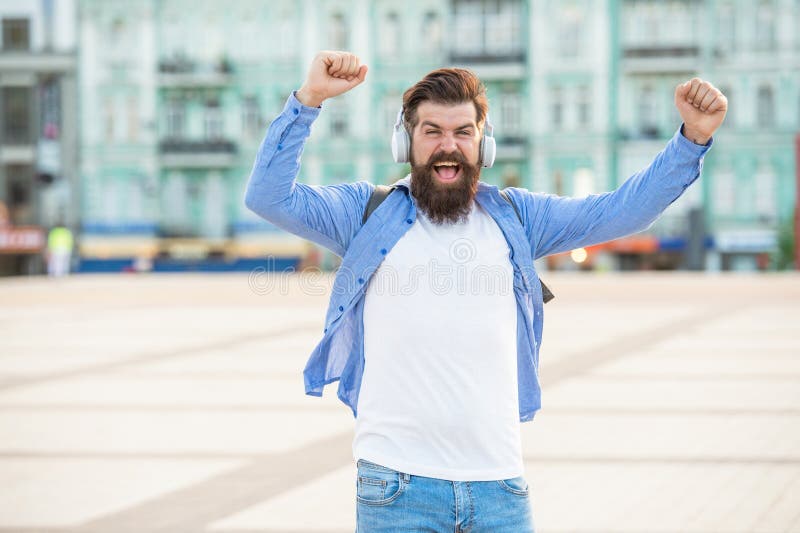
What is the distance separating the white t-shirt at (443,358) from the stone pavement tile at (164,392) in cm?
705

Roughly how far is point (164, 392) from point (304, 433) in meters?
2.78

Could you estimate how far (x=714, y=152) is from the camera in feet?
159

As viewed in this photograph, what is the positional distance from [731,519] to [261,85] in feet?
149

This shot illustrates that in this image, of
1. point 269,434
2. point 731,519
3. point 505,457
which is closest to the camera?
point 505,457

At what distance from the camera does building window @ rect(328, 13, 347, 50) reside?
1956 inches

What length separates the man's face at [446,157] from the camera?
9.32ft

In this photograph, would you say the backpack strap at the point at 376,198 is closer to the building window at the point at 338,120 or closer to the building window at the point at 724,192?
the building window at the point at 338,120

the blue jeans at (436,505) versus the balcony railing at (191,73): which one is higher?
the balcony railing at (191,73)

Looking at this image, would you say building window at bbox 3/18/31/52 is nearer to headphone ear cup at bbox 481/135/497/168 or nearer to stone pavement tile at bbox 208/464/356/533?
stone pavement tile at bbox 208/464/356/533

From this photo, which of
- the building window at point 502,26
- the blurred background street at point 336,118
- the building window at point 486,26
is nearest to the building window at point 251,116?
the blurred background street at point 336,118

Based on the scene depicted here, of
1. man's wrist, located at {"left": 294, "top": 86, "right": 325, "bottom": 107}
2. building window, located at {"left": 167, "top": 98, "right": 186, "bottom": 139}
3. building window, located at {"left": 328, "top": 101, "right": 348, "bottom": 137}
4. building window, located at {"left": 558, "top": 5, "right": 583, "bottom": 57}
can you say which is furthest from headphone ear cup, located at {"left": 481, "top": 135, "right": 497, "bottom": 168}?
building window, located at {"left": 167, "top": 98, "right": 186, "bottom": 139}

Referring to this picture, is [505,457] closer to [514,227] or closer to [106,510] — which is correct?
[514,227]

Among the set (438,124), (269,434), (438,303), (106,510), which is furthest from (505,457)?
(269,434)

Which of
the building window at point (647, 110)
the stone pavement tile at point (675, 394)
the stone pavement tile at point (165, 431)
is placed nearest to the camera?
the stone pavement tile at point (165, 431)
